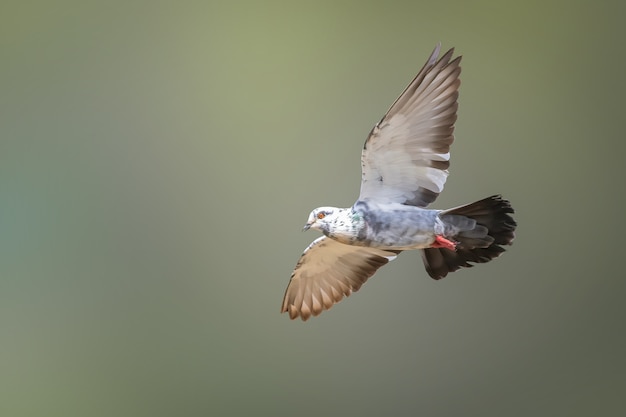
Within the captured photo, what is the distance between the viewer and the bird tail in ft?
7.75

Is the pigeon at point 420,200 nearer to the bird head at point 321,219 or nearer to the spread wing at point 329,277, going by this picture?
the bird head at point 321,219

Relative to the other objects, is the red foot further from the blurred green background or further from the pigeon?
the blurred green background

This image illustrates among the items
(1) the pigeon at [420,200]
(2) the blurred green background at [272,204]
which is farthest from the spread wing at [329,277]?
(2) the blurred green background at [272,204]

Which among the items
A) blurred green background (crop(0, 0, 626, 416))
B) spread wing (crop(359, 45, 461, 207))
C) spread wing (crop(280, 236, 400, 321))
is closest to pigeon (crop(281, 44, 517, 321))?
spread wing (crop(359, 45, 461, 207))

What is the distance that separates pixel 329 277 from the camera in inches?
112

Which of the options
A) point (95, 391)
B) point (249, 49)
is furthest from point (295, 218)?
point (95, 391)

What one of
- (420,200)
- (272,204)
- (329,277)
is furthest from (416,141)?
(272,204)

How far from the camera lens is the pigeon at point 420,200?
2.34 meters

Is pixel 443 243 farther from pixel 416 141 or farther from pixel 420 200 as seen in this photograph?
pixel 416 141

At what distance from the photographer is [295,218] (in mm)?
3744

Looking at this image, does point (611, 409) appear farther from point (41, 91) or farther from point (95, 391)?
point (41, 91)

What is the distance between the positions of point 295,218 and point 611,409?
1.79 meters

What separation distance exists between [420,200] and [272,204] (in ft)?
4.45

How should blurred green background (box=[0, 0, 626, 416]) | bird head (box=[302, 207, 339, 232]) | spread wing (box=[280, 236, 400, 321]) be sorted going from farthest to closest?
blurred green background (box=[0, 0, 626, 416]), spread wing (box=[280, 236, 400, 321]), bird head (box=[302, 207, 339, 232])
